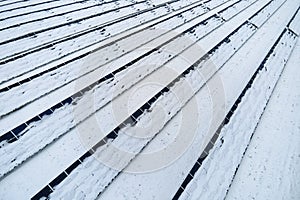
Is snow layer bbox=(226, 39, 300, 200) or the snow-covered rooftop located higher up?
the snow-covered rooftop

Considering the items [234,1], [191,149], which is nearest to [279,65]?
[191,149]

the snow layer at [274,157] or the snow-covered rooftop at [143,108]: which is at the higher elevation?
the snow-covered rooftop at [143,108]

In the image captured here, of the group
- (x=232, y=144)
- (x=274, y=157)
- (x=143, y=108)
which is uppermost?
(x=143, y=108)

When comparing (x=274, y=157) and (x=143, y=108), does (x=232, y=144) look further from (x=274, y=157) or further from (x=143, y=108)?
(x=143, y=108)

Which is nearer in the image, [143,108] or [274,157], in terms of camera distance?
[274,157]

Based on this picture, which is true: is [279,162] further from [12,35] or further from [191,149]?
[12,35]

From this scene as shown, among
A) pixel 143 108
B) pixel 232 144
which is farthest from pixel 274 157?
pixel 143 108

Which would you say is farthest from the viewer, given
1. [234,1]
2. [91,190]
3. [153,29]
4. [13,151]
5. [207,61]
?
[234,1]

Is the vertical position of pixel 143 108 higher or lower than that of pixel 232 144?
higher
